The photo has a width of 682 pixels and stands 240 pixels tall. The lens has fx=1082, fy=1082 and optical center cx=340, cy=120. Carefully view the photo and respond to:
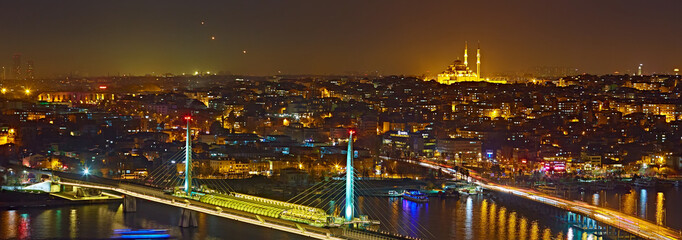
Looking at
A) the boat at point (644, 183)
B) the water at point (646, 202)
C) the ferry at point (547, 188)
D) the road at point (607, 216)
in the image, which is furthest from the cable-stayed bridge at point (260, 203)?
the boat at point (644, 183)

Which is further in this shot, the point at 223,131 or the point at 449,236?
the point at 223,131

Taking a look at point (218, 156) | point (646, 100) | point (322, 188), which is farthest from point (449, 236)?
point (646, 100)

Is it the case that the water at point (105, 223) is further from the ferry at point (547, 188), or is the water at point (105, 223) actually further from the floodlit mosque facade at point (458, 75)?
the floodlit mosque facade at point (458, 75)

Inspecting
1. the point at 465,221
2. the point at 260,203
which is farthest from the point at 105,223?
the point at 465,221

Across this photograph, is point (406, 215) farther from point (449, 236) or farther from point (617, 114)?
point (617, 114)

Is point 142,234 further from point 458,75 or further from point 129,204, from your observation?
point 458,75

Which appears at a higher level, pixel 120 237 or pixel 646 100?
pixel 646 100
